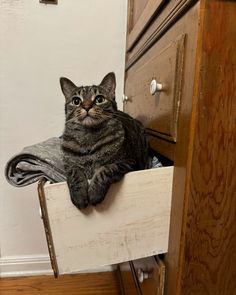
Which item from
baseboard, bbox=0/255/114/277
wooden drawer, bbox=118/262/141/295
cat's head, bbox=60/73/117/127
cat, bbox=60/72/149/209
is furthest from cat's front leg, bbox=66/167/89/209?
baseboard, bbox=0/255/114/277

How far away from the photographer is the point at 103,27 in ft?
3.97

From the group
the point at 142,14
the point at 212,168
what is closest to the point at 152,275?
the point at 212,168

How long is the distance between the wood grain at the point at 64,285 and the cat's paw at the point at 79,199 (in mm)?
800

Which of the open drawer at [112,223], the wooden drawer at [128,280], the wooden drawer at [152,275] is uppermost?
the open drawer at [112,223]

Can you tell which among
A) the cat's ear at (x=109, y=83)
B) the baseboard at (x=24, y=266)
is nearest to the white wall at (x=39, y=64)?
the baseboard at (x=24, y=266)

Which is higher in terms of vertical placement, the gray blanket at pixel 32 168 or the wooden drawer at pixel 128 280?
the gray blanket at pixel 32 168

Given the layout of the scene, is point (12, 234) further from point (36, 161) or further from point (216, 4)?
point (216, 4)

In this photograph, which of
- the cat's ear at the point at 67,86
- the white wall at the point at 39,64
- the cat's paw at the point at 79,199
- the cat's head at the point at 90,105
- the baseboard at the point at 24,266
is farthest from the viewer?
the baseboard at the point at 24,266

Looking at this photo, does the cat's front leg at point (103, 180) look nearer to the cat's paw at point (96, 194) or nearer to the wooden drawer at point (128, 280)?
the cat's paw at point (96, 194)

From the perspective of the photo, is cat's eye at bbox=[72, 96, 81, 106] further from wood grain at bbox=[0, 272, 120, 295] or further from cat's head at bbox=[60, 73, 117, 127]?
wood grain at bbox=[0, 272, 120, 295]

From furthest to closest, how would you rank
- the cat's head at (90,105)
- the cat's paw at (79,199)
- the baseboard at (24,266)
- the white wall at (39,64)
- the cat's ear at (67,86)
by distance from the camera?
the baseboard at (24,266) < the white wall at (39,64) < the cat's ear at (67,86) < the cat's head at (90,105) < the cat's paw at (79,199)

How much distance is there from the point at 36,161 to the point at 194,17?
0.42 m

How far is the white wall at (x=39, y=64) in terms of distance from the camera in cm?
116

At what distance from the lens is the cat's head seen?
67cm
